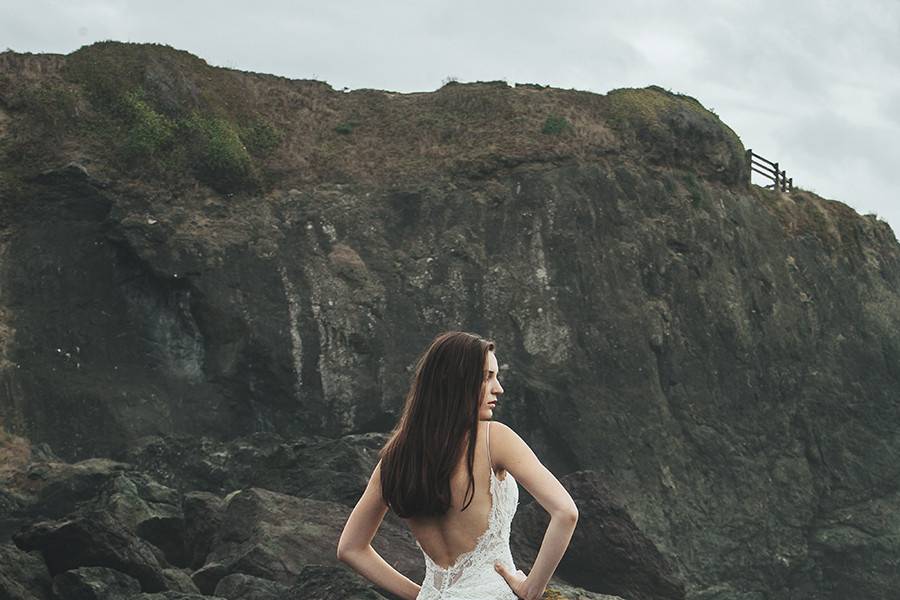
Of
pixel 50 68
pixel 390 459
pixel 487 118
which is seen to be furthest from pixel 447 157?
pixel 390 459

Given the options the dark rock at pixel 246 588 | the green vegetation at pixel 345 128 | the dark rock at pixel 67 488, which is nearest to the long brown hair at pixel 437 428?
the dark rock at pixel 246 588

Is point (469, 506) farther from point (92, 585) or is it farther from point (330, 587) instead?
point (92, 585)

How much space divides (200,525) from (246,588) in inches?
247

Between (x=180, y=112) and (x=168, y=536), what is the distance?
22.5 m

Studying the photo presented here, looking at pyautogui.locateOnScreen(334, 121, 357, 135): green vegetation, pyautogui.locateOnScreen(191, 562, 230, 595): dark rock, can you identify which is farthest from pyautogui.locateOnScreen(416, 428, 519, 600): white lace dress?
pyautogui.locateOnScreen(334, 121, 357, 135): green vegetation

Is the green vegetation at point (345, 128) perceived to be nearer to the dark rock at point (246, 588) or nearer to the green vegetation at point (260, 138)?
the green vegetation at point (260, 138)

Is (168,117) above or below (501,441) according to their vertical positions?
above

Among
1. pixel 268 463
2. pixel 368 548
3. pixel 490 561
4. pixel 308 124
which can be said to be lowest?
pixel 268 463

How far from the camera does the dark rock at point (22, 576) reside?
875 inches

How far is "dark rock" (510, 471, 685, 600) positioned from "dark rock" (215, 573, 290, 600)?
325 inches

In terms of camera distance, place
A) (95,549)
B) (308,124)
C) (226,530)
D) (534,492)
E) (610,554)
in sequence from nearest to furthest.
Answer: (534,492)
(95,549)
(226,530)
(610,554)
(308,124)

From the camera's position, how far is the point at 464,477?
6246 millimetres

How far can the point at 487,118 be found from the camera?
5506cm

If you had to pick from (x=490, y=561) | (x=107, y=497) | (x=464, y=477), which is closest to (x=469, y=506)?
(x=464, y=477)
